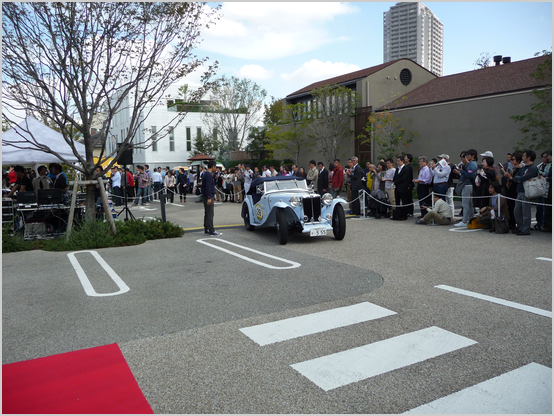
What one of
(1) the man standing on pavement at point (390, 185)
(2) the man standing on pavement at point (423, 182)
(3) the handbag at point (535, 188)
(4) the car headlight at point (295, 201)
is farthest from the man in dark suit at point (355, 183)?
(3) the handbag at point (535, 188)

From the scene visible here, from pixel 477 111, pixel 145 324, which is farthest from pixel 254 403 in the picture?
pixel 477 111

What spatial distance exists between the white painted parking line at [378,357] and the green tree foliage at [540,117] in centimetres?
1673

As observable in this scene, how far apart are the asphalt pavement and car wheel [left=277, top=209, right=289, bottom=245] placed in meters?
0.48

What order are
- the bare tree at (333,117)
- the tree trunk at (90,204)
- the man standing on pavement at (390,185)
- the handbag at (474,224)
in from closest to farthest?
the tree trunk at (90,204)
the handbag at (474,224)
the man standing on pavement at (390,185)
the bare tree at (333,117)

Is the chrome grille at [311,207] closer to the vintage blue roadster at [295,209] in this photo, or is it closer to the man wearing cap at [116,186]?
the vintage blue roadster at [295,209]

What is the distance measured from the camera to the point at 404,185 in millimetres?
12789

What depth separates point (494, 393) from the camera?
3188mm

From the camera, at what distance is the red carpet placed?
3.16m

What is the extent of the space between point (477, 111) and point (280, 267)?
1785 centimetres

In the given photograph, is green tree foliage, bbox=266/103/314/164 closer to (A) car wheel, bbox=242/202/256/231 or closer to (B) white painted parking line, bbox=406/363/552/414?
(A) car wheel, bbox=242/202/256/231

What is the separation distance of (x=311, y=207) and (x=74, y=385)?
7.16m

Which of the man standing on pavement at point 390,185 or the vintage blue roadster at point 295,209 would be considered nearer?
the vintage blue roadster at point 295,209

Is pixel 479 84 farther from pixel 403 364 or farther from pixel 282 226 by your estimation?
pixel 403 364

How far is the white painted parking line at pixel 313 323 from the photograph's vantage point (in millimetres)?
4367
